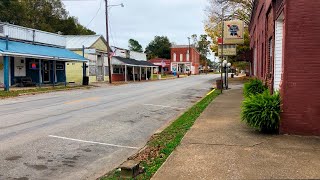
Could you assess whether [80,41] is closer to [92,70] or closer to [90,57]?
[90,57]

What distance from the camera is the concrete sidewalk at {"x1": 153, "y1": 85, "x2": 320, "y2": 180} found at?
553cm

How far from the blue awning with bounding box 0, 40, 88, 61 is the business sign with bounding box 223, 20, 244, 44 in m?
14.6

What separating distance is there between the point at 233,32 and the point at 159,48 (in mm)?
84806

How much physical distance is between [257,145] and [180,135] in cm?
213

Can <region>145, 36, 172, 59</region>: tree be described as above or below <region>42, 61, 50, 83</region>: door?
above

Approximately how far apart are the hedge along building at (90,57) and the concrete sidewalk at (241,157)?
35.5m

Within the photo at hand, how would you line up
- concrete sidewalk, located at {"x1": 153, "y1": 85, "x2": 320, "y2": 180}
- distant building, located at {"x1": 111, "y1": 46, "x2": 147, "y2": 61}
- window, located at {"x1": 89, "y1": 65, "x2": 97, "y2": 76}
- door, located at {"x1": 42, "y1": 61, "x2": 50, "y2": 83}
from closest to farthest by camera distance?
concrete sidewalk, located at {"x1": 153, "y1": 85, "x2": 320, "y2": 180} → door, located at {"x1": 42, "y1": 61, "x2": 50, "y2": 83} → window, located at {"x1": 89, "y1": 65, "x2": 97, "y2": 76} → distant building, located at {"x1": 111, "y1": 46, "x2": 147, "y2": 61}

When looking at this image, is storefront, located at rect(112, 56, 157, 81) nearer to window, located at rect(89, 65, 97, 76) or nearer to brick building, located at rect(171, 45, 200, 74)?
window, located at rect(89, 65, 97, 76)

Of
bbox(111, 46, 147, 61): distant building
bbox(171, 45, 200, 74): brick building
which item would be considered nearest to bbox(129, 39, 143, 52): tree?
bbox(171, 45, 200, 74): brick building

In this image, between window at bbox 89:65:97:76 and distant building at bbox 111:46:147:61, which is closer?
window at bbox 89:65:97:76

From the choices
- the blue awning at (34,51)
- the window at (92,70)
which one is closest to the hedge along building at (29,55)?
the blue awning at (34,51)

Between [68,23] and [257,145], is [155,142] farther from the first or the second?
[68,23]

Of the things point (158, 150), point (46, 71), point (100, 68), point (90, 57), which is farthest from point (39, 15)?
point (158, 150)

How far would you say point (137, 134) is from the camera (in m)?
10.2
